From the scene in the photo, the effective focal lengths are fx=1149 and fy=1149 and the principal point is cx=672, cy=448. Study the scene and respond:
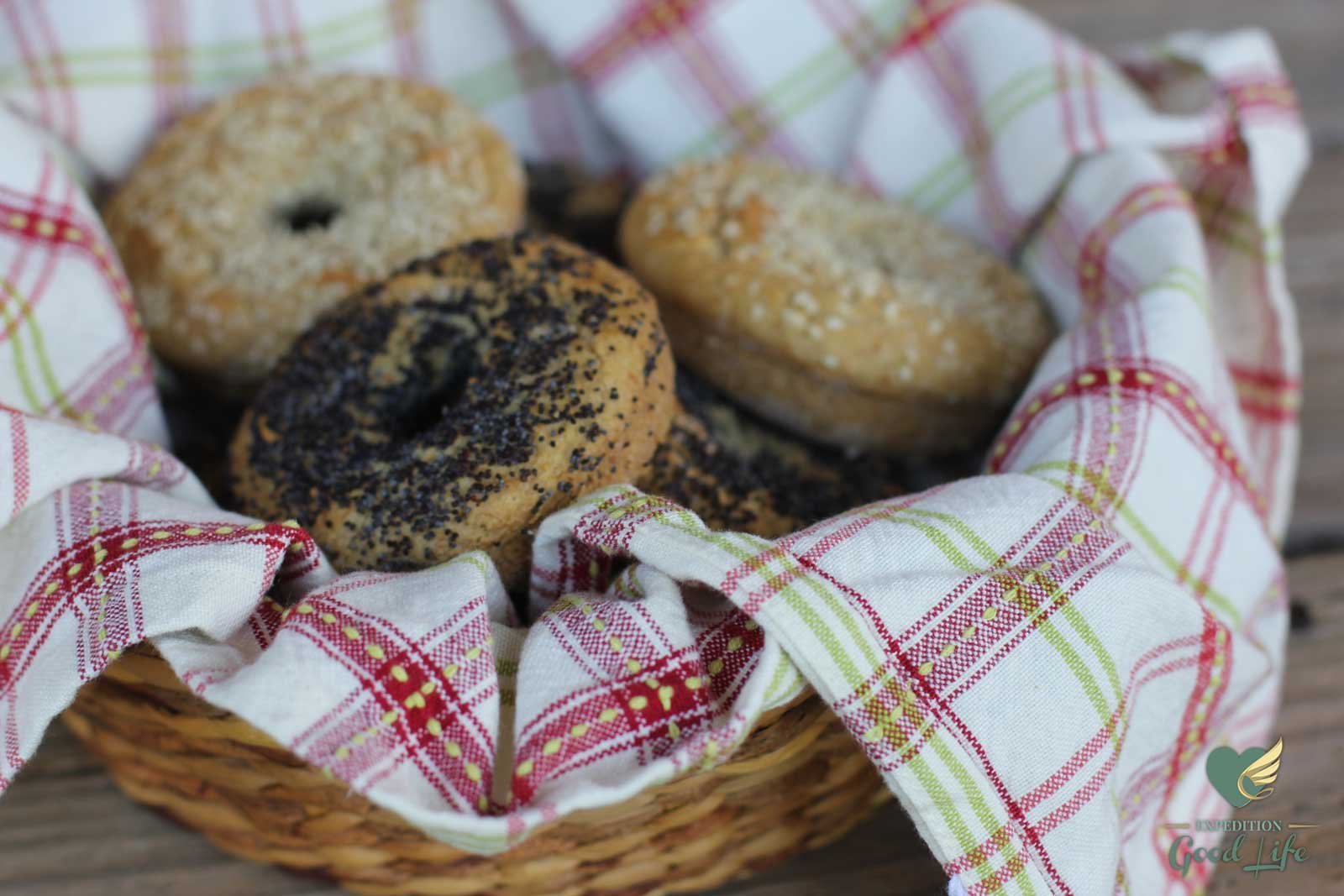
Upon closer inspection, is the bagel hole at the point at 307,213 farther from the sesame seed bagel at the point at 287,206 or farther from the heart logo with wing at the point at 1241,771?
the heart logo with wing at the point at 1241,771

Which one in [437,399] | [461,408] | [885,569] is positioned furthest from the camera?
[437,399]

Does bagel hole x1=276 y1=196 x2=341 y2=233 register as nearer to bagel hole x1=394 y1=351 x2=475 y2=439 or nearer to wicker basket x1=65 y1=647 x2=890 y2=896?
bagel hole x1=394 y1=351 x2=475 y2=439

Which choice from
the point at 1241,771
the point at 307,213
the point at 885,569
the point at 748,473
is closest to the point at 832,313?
the point at 748,473

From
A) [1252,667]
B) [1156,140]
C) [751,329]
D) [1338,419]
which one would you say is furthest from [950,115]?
[1252,667]

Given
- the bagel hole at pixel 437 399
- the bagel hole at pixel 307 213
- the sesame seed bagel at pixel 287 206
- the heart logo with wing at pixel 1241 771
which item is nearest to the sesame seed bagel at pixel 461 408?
the bagel hole at pixel 437 399

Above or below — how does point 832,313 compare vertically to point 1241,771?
above
